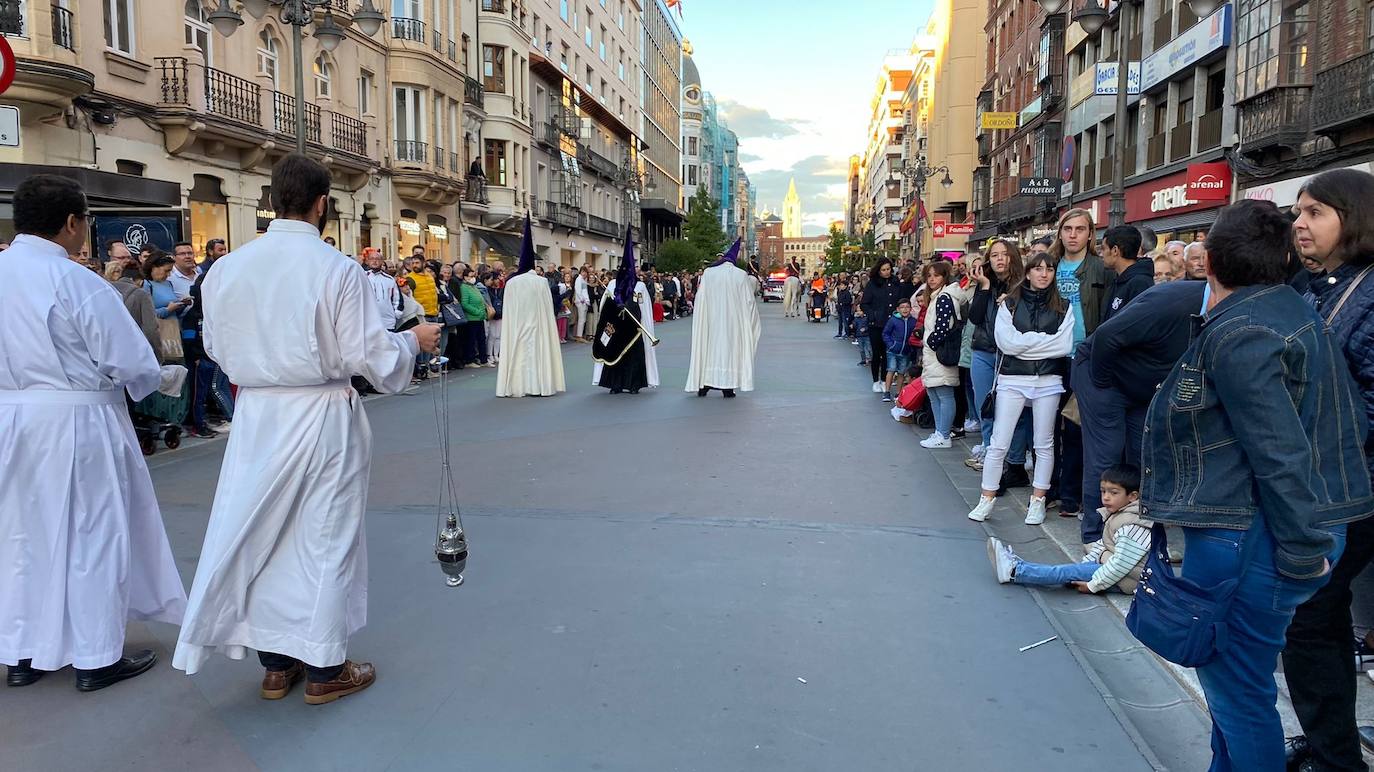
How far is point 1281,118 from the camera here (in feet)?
61.1

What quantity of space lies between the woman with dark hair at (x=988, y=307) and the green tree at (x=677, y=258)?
184 feet

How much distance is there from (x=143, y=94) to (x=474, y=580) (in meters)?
17.2

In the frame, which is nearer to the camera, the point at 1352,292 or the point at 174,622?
the point at 1352,292

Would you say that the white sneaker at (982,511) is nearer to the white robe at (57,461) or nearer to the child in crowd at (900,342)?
the white robe at (57,461)

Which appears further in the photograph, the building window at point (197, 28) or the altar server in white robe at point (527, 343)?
the building window at point (197, 28)

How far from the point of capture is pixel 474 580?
513cm

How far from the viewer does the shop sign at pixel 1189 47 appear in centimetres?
2167

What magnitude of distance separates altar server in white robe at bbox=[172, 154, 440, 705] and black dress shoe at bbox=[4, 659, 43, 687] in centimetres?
82

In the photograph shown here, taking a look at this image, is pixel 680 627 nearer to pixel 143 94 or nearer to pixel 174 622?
pixel 174 622

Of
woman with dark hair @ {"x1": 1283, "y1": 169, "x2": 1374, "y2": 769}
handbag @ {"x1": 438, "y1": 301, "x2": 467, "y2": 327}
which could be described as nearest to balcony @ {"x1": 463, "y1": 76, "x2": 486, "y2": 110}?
handbag @ {"x1": 438, "y1": 301, "x2": 467, "y2": 327}

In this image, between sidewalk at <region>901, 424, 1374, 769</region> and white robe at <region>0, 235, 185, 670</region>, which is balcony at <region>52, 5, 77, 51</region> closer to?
white robe at <region>0, 235, 185, 670</region>

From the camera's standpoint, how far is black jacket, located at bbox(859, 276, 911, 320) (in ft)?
46.3

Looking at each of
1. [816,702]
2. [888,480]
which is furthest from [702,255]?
[816,702]

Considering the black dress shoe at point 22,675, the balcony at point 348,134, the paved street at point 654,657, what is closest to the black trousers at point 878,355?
the paved street at point 654,657
